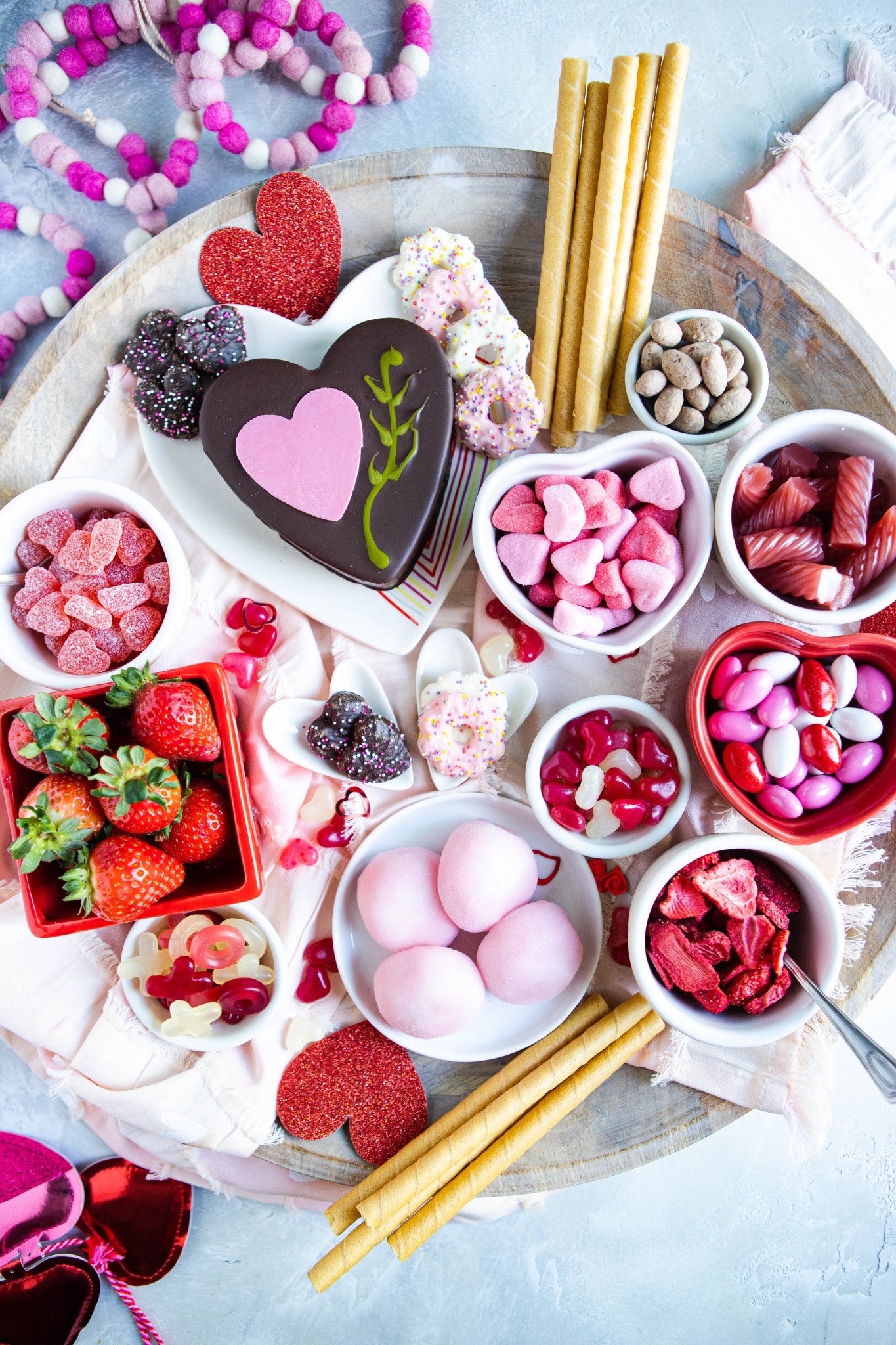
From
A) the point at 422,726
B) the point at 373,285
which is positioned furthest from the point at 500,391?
the point at 422,726

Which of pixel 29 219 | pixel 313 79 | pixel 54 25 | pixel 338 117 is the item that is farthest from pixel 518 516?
pixel 54 25

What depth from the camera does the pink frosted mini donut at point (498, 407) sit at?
1.19 metres

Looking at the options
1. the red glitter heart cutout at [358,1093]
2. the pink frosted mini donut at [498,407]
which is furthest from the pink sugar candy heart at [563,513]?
the red glitter heart cutout at [358,1093]

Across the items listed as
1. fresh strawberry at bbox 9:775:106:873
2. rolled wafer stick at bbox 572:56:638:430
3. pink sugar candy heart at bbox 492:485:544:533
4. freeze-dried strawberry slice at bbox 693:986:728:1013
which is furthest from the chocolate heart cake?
freeze-dried strawberry slice at bbox 693:986:728:1013

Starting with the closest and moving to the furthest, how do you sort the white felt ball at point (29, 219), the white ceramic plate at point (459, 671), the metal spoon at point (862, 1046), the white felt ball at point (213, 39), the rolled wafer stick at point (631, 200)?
1. the metal spoon at point (862, 1046)
2. the rolled wafer stick at point (631, 200)
3. the white ceramic plate at point (459, 671)
4. the white felt ball at point (213, 39)
5. the white felt ball at point (29, 219)

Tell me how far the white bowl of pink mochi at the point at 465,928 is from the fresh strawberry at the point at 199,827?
228 mm

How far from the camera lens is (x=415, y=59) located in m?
1.44

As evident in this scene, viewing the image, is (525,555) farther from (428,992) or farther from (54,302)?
(54,302)

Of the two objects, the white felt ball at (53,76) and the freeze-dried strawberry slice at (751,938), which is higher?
the white felt ball at (53,76)

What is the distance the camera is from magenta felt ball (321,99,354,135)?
1.43 m

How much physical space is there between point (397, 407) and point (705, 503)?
0.45 meters

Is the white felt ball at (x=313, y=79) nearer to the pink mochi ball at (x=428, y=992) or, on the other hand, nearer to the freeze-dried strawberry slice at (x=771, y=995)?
the pink mochi ball at (x=428, y=992)

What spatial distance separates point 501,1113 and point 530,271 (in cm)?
128

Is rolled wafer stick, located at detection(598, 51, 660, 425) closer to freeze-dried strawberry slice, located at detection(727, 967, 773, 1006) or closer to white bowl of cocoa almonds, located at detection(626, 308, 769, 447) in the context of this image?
white bowl of cocoa almonds, located at detection(626, 308, 769, 447)
